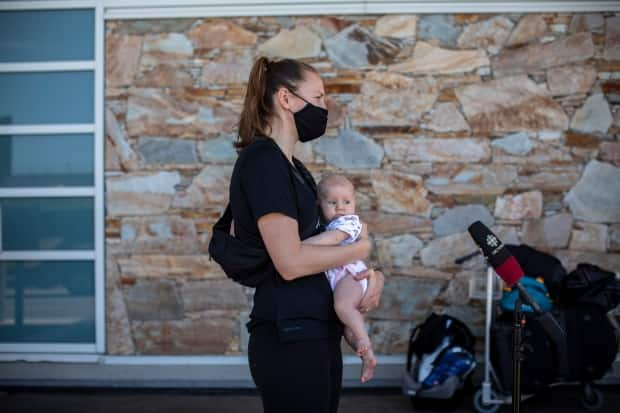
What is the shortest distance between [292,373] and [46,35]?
4.35 metres

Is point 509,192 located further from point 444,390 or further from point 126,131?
point 126,131

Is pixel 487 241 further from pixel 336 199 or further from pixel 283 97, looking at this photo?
pixel 283 97

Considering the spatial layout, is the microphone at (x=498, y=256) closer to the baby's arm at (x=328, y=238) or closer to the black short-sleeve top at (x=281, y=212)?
the baby's arm at (x=328, y=238)

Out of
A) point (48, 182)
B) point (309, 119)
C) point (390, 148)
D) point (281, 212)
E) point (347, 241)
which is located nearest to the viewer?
point (281, 212)

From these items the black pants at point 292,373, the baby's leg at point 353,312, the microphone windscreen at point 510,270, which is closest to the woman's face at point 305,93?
the baby's leg at point 353,312

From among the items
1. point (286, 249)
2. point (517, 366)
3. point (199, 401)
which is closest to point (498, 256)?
point (517, 366)

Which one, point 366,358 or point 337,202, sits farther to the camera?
A: point 337,202

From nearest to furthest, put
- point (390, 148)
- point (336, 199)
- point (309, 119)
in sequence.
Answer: point (309, 119), point (336, 199), point (390, 148)

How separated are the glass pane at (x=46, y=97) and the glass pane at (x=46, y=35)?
0.46 feet

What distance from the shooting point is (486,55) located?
5547 mm

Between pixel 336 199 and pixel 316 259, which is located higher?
pixel 336 199

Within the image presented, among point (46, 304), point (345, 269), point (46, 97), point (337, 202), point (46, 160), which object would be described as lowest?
point (46, 304)

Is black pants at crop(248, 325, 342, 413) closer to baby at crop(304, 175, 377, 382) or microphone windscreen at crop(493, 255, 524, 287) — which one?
baby at crop(304, 175, 377, 382)

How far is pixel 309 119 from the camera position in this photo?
2.50 m
